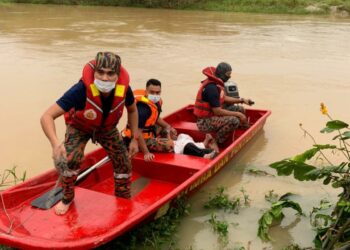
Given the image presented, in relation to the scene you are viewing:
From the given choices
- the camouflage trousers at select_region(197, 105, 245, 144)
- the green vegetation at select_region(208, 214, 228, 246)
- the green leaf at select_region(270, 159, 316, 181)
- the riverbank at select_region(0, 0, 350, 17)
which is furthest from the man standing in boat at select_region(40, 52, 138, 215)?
the riverbank at select_region(0, 0, 350, 17)

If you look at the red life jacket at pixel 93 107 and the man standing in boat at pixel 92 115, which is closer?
the man standing in boat at pixel 92 115

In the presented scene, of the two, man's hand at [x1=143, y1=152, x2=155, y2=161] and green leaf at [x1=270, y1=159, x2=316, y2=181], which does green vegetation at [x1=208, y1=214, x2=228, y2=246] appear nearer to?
green leaf at [x1=270, y1=159, x2=316, y2=181]

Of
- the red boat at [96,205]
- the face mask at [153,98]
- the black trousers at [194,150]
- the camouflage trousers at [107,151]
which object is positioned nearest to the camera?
the red boat at [96,205]

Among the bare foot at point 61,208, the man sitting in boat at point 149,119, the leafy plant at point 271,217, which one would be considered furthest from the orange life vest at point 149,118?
the leafy plant at point 271,217

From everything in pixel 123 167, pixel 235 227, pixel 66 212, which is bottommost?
pixel 235 227

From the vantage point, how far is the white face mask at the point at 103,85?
11.3 feet

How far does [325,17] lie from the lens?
24.8 metres

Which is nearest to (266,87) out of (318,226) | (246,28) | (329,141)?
(329,141)

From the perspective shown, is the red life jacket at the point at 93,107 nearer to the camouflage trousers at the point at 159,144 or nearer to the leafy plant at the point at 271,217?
the camouflage trousers at the point at 159,144

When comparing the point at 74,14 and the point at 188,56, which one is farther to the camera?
the point at 74,14

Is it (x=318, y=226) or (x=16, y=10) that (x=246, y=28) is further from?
(x=318, y=226)

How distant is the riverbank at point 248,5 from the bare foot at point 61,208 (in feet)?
81.8

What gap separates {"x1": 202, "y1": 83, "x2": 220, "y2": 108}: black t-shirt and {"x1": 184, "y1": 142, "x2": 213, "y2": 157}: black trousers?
632 mm

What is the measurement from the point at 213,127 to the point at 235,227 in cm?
192
